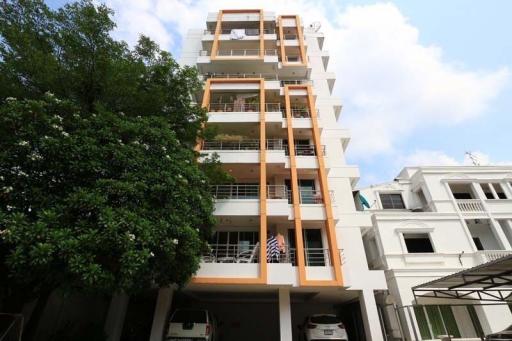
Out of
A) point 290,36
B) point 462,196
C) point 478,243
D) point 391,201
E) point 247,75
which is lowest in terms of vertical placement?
point 478,243

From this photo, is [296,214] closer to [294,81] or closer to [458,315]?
[458,315]

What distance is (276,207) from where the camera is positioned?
36.9ft

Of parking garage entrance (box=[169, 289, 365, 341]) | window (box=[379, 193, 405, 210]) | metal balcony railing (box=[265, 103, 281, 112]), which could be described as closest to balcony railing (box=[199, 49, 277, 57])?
metal balcony railing (box=[265, 103, 281, 112])

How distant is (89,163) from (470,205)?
17.8 m

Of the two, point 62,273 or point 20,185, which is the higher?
point 20,185

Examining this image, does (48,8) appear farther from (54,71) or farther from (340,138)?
(340,138)

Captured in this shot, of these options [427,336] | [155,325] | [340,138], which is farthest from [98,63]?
[427,336]

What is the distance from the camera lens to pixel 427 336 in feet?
33.9

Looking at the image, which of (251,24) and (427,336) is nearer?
(427,336)

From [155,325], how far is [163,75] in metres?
9.39

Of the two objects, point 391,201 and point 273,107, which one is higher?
point 273,107

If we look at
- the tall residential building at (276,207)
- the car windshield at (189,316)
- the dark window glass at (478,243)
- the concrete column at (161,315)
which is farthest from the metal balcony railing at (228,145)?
the dark window glass at (478,243)

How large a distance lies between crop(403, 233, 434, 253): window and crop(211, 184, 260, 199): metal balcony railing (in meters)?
8.14

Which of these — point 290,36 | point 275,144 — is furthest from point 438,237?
point 290,36
